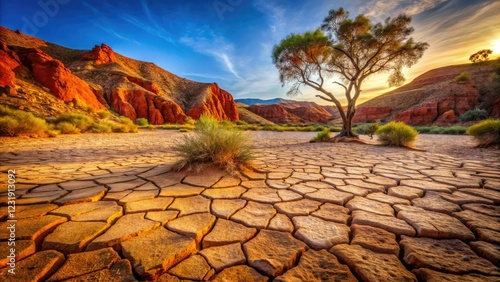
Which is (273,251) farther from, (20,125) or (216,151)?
(20,125)

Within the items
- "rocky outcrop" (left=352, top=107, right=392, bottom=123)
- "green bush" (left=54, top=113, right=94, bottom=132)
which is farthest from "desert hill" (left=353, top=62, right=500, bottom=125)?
"green bush" (left=54, top=113, right=94, bottom=132)

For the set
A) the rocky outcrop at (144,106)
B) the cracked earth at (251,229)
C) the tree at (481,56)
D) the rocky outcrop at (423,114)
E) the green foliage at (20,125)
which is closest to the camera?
the cracked earth at (251,229)

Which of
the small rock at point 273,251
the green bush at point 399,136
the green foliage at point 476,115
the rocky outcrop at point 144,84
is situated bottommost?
the small rock at point 273,251

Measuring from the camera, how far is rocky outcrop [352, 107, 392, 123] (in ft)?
121

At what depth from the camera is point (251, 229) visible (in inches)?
54.5

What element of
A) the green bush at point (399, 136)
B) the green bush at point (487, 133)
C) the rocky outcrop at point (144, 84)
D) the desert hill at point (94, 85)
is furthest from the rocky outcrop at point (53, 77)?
the green bush at point (487, 133)

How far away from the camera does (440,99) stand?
92.1 ft

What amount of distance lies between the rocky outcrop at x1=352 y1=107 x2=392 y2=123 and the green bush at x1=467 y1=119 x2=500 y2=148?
35.7 metres

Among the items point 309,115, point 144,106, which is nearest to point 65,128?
point 144,106

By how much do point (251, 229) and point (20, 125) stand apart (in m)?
10.0

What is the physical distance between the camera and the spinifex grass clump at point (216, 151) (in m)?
2.80

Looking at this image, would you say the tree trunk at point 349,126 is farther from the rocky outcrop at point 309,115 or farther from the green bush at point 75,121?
the rocky outcrop at point 309,115

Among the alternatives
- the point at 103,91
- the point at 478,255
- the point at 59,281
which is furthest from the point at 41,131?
the point at 103,91

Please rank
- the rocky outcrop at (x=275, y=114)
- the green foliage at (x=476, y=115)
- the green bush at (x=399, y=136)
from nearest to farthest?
the green bush at (x=399, y=136)
the green foliage at (x=476, y=115)
the rocky outcrop at (x=275, y=114)
